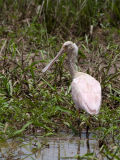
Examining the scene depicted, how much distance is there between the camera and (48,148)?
18.0 feet

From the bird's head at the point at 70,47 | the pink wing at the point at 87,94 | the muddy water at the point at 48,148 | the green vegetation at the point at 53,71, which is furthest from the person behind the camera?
the bird's head at the point at 70,47

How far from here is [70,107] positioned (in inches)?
270

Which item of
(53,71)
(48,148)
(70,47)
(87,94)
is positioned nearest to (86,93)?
(87,94)

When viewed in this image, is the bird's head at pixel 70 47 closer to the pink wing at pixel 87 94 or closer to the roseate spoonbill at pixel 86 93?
the roseate spoonbill at pixel 86 93

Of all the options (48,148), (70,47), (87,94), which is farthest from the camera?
(70,47)

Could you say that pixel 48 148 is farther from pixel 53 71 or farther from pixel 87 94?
pixel 53 71

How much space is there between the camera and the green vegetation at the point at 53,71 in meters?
6.18

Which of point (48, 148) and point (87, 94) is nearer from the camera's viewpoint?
point (48, 148)

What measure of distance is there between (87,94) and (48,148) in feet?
3.04

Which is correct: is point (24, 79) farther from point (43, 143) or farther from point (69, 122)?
point (43, 143)

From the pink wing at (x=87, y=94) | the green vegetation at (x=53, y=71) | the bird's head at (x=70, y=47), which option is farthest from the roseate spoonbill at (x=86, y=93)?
the bird's head at (x=70, y=47)

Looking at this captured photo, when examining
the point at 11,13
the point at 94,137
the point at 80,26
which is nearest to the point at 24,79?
the point at 94,137

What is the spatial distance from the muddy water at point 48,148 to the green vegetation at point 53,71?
12 centimetres

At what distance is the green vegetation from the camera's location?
6176 mm
